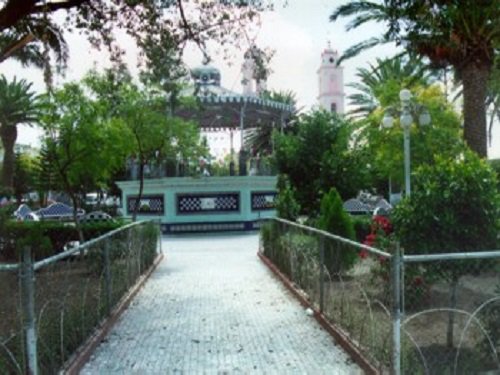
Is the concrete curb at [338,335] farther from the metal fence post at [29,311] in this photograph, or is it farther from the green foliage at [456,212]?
the metal fence post at [29,311]

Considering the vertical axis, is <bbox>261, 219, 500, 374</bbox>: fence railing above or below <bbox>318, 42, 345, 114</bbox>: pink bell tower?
below

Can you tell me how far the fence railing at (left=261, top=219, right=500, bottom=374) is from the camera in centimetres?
518

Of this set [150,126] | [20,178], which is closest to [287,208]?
[150,126]

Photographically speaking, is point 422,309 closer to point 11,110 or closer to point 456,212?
point 456,212

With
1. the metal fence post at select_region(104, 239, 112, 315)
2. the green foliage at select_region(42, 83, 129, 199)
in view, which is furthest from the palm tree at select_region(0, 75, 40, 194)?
the metal fence post at select_region(104, 239, 112, 315)

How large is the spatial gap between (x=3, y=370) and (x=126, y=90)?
15276 mm

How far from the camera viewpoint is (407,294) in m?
6.47

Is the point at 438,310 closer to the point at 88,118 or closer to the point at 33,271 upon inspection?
the point at 33,271

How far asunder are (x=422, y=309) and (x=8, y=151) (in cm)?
4380

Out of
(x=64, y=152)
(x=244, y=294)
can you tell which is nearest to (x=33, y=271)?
(x=244, y=294)

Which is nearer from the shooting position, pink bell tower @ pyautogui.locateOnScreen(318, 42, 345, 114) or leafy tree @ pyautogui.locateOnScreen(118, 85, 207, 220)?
leafy tree @ pyautogui.locateOnScreen(118, 85, 207, 220)

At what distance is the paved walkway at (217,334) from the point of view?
21.2 ft

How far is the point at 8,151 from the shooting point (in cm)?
4547

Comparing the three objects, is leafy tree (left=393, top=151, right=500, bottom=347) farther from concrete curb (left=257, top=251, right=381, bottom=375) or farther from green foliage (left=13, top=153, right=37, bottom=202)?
green foliage (left=13, top=153, right=37, bottom=202)
